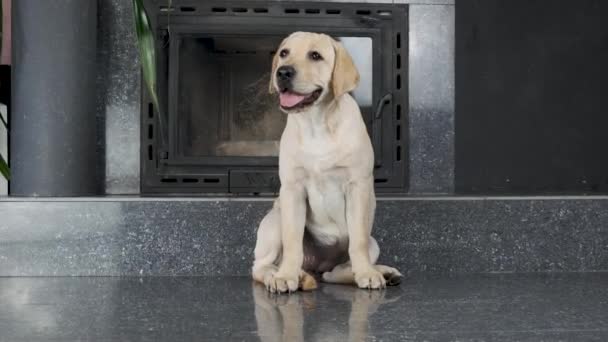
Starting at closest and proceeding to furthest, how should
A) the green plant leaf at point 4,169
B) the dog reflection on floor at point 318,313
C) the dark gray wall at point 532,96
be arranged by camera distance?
the dog reflection on floor at point 318,313 → the green plant leaf at point 4,169 → the dark gray wall at point 532,96

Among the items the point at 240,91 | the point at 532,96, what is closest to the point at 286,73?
the point at 240,91

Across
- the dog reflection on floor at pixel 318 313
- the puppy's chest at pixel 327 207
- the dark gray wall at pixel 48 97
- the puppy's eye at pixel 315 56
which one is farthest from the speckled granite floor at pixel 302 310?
the puppy's eye at pixel 315 56

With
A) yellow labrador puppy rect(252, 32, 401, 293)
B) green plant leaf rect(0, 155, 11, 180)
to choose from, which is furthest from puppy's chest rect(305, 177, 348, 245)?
green plant leaf rect(0, 155, 11, 180)

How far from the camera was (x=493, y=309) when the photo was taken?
1688mm

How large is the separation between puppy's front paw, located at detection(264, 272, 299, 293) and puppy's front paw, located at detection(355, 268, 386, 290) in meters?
0.16

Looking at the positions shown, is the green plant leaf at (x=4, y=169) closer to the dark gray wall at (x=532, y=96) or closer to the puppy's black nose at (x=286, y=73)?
the puppy's black nose at (x=286, y=73)

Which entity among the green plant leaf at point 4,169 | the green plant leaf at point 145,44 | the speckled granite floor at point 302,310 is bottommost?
the speckled granite floor at point 302,310

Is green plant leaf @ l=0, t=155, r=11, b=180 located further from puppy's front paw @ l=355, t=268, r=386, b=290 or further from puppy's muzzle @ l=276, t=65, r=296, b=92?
puppy's front paw @ l=355, t=268, r=386, b=290

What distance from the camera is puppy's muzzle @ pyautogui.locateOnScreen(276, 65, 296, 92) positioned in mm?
1860

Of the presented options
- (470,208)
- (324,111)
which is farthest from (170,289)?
(470,208)

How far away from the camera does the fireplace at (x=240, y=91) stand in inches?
103

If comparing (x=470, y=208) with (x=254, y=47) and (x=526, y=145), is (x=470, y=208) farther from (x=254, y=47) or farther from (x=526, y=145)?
(x=254, y=47)

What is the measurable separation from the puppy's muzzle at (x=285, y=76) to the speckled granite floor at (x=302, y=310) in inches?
20.4

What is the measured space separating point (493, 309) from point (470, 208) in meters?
0.66
